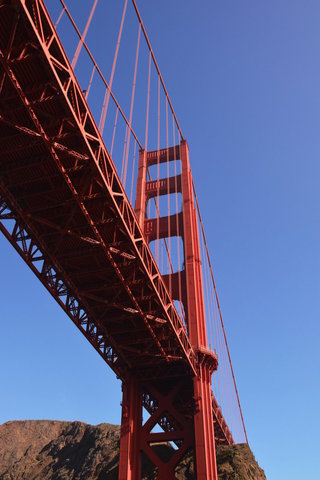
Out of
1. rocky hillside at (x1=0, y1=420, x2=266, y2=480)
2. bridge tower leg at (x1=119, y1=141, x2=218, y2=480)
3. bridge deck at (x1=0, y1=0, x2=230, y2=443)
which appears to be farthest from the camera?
rocky hillside at (x1=0, y1=420, x2=266, y2=480)

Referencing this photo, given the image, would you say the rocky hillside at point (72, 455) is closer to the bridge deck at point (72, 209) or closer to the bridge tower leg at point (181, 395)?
the bridge tower leg at point (181, 395)

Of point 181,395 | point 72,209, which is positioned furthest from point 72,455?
point 72,209

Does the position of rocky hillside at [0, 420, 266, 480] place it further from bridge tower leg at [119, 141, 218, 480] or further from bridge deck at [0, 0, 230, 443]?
bridge deck at [0, 0, 230, 443]

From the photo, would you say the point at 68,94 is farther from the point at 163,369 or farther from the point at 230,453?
the point at 230,453

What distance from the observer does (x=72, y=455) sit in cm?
5828

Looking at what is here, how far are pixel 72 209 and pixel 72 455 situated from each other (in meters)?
53.2

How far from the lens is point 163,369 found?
77.9 ft

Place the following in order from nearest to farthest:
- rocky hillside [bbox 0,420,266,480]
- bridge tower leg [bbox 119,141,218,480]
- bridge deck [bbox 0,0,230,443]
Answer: bridge deck [bbox 0,0,230,443] → bridge tower leg [bbox 119,141,218,480] → rocky hillside [bbox 0,420,266,480]

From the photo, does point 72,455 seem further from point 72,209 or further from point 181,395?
point 72,209

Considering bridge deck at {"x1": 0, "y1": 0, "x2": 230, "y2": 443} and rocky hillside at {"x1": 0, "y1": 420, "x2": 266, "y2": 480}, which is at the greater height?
bridge deck at {"x1": 0, "y1": 0, "x2": 230, "y2": 443}

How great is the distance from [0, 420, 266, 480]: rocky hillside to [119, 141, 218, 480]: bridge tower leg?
1456 cm

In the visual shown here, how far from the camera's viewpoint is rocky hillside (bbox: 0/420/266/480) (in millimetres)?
39469

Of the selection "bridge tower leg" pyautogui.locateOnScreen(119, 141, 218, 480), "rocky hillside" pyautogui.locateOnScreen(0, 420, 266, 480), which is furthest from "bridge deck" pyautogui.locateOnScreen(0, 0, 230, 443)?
"rocky hillside" pyautogui.locateOnScreen(0, 420, 266, 480)

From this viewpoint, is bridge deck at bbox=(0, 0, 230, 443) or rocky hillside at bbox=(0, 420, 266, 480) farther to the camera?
rocky hillside at bbox=(0, 420, 266, 480)
